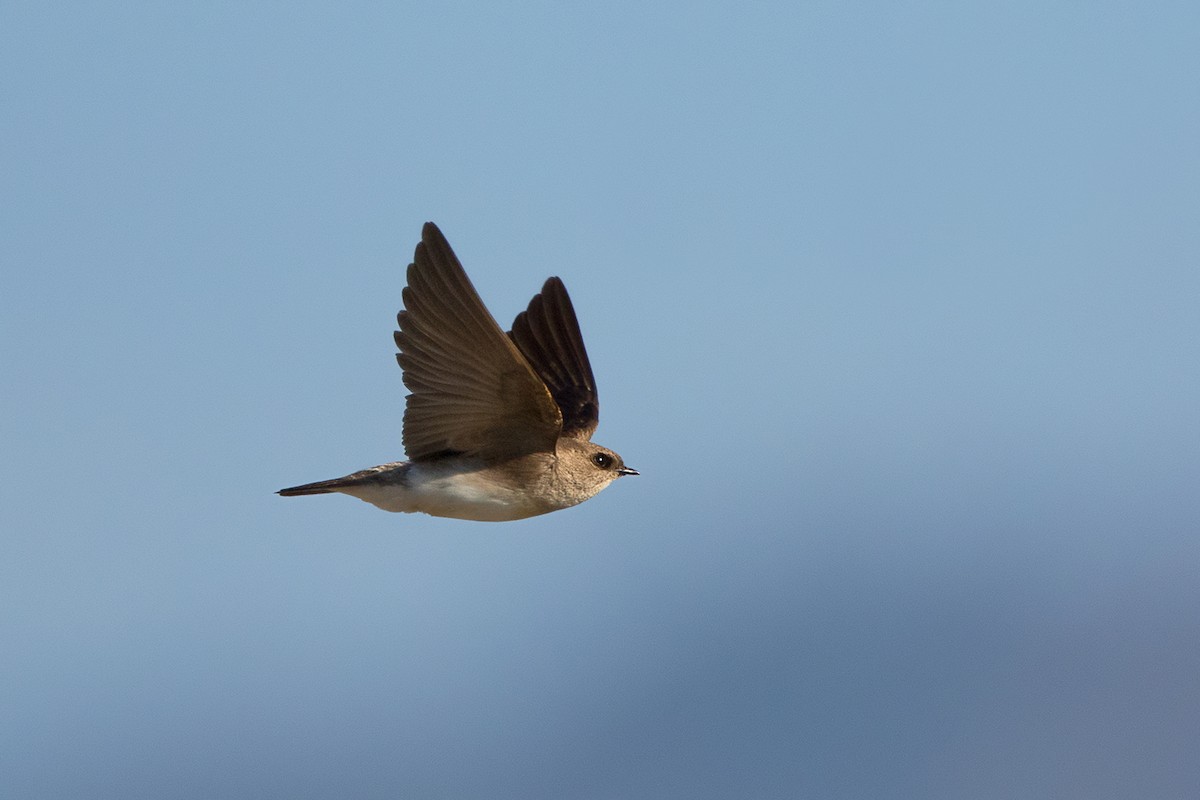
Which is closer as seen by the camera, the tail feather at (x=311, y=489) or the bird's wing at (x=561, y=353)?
the tail feather at (x=311, y=489)

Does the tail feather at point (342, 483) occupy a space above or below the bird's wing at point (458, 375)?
below

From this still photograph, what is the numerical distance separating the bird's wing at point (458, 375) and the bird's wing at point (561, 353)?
99cm

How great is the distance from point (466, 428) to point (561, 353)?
1.25 meters

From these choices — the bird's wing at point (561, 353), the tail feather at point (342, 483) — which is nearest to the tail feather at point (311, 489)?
the tail feather at point (342, 483)

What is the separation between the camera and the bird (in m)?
6.39

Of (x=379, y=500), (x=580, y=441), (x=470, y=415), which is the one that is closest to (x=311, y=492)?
(x=379, y=500)

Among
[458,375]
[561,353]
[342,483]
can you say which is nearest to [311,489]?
[342,483]

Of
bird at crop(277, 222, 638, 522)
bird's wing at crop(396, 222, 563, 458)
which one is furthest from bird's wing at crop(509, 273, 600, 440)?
bird's wing at crop(396, 222, 563, 458)

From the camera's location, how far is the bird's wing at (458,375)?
6.34 m

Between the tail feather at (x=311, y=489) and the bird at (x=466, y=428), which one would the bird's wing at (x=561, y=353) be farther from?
the tail feather at (x=311, y=489)

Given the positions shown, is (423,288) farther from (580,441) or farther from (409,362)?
(580,441)

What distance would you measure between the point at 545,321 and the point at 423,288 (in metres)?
1.57

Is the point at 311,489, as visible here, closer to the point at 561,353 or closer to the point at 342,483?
the point at 342,483

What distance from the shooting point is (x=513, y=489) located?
274 inches
